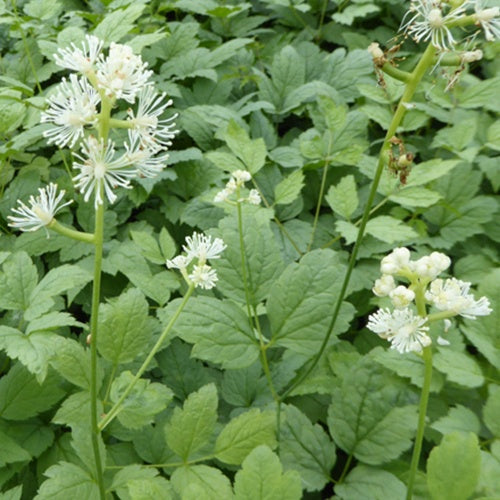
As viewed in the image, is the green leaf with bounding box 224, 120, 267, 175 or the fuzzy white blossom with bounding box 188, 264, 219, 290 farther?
the green leaf with bounding box 224, 120, 267, 175

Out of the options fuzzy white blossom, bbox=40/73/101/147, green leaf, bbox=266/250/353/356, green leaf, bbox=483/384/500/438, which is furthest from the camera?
green leaf, bbox=266/250/353/356

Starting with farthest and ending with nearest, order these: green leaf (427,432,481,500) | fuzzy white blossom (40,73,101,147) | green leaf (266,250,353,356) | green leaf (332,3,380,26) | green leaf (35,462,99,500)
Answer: green leaf (332,3,380,26) → green leaf (266,250,353,356) → green leaf (35,462,99,500) → green leaf (427,432,481,500) → fuzzy white blossom (40,73,101,147)

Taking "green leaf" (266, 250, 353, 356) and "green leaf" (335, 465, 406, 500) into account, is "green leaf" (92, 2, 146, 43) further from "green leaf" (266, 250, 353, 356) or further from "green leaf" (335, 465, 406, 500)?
"green leaf" (335, 465, 406, 500)

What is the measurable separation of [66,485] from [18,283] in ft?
1.96

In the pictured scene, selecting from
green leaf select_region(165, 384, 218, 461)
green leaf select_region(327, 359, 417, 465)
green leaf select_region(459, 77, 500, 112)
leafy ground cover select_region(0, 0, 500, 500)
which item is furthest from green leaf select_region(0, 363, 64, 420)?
green leaf select_region(459, 77, 500, 112)

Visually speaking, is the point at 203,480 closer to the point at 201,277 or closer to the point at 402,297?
the point at 201,277

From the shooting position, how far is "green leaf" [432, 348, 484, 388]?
1408 mm

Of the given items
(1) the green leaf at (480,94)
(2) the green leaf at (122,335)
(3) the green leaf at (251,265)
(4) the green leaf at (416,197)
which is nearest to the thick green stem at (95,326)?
(2) the green leaf at (122,335)

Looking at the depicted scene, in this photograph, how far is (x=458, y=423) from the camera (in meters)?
1.38

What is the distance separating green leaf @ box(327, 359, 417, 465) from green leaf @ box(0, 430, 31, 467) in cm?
84

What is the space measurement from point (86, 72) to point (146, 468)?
100 centimetres

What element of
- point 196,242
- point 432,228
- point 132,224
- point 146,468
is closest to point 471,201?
Result: point 432,228

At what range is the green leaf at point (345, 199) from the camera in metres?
1.90

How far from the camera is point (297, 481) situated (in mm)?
1097
